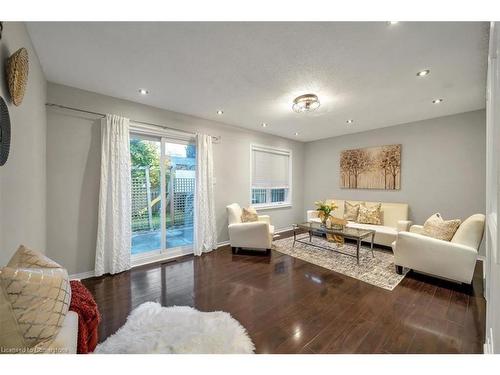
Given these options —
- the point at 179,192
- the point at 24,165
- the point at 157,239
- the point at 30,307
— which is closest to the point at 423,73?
the point at 30,307

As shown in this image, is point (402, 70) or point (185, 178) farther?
point (185, 178)

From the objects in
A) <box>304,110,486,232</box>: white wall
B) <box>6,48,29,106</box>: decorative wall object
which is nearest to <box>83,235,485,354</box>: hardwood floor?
<box>304,110,486,232</box>: white wall

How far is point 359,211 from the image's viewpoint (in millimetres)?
4371

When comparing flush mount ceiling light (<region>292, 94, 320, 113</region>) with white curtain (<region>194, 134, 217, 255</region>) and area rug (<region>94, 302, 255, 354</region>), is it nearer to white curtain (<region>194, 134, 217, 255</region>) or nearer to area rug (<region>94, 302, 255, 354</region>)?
white curtain (<region>194, 134, 217, 255</region>)

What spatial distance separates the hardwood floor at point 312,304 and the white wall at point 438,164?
1.17 metres

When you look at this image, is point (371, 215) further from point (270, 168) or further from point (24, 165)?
point (24, 165)

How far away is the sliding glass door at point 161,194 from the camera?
10.8ft

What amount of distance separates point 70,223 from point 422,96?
5.16 m

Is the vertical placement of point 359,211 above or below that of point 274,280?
above

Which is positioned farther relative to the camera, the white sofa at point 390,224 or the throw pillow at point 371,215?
the throw pillow at point 371,215

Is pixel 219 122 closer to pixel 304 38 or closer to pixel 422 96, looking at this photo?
pixel 304 38

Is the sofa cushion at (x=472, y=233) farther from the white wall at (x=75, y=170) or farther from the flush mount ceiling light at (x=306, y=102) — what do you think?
the white wall at (x=75, y=170)

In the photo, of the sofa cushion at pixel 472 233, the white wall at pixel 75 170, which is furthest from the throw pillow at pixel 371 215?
the white wall at pixel 75 170
